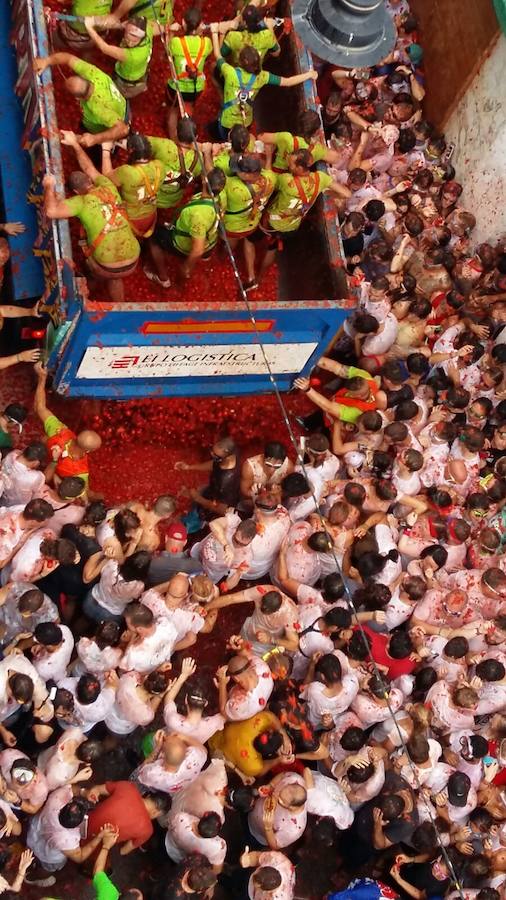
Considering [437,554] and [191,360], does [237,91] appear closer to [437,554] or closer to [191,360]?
[191,360]

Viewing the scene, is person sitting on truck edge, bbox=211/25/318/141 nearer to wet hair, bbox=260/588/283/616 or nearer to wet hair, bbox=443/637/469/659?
wet hair, bbox=260/588/283/616

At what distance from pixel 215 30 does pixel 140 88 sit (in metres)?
0.86

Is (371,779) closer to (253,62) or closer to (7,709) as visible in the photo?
(7,709)

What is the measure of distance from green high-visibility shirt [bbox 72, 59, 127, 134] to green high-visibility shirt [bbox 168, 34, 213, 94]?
706 mm

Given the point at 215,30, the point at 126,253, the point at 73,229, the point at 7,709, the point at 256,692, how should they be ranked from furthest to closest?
the point at 215,30 → the point at 73,229 → the point at 126,253 → the point at 256,692 → the point at 7,709

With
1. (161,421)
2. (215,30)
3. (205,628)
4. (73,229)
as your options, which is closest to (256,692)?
(205,628)

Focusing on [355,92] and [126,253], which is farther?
[355,92]

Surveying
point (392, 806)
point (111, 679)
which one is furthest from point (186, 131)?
point (392, 806)

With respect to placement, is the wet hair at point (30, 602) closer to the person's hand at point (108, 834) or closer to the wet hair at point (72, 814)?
the wet hair at point (72, 814)

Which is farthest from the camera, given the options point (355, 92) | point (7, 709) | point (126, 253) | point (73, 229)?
point (355, 92)

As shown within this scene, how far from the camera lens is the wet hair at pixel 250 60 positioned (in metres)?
7.78

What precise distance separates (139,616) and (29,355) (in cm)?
248

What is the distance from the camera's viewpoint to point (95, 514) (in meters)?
6.75

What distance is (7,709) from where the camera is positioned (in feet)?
19.8
